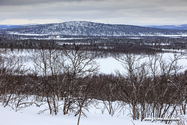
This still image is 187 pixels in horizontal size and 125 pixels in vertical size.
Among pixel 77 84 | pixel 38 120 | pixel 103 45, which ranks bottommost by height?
pixel 38 120

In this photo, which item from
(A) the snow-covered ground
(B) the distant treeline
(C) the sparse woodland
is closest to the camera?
(A) the snow-covered ground

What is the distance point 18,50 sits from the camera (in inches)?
4370

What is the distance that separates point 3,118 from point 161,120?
1208cm

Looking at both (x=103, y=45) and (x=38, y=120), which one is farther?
(x=103, y=45)

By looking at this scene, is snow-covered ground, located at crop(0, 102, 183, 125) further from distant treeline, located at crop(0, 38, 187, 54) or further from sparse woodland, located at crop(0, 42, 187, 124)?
distant treeline, located at crop(0, 38, 187, 54)

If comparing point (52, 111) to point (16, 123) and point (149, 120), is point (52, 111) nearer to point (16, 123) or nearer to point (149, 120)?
point (16, 123)

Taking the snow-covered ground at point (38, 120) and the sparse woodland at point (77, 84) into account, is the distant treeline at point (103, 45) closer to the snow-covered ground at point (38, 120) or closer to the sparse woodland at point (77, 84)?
the sparse woodland at point (77, 84)

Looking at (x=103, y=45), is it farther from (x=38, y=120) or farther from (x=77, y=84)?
(x=38, y=120)

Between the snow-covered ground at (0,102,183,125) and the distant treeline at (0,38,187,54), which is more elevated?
the distant treeline at (0,38,187,54)

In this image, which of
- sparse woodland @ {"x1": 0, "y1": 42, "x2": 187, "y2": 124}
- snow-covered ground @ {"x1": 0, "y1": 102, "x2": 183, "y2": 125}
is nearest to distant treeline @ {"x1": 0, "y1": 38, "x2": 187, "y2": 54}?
sparse woodland @ {"x1": 0, "y1": 42, "x2": 187, "y2": 124}

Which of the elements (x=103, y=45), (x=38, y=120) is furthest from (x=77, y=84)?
(x=103, y=45)

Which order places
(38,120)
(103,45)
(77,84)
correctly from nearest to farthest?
(38,120) < (77,84) < (103,45)

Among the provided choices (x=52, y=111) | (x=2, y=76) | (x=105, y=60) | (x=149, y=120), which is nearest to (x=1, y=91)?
(x=2, y=76)

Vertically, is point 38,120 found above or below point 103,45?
below
